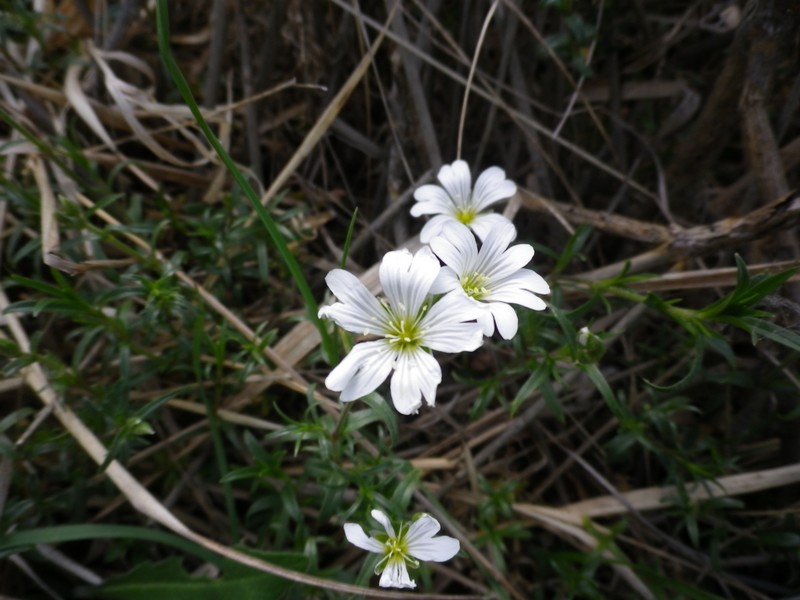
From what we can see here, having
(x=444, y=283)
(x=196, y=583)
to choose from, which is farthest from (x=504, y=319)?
(x=196, y=583)

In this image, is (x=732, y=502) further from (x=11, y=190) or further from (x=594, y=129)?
(x=11, y=190)

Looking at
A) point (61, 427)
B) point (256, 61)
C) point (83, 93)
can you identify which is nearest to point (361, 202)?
point (256, 61)

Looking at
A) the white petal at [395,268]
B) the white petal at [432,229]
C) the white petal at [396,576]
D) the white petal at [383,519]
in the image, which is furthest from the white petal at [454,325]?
the white petal at [396,576]

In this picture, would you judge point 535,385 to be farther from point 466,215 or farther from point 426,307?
point 466,215

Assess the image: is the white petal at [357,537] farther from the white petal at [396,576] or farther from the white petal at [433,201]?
the white petal at [433,201]

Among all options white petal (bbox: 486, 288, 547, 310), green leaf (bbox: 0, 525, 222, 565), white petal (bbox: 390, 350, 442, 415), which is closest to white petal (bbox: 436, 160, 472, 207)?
white petal (bbox: 486, 288, 547, 310)
